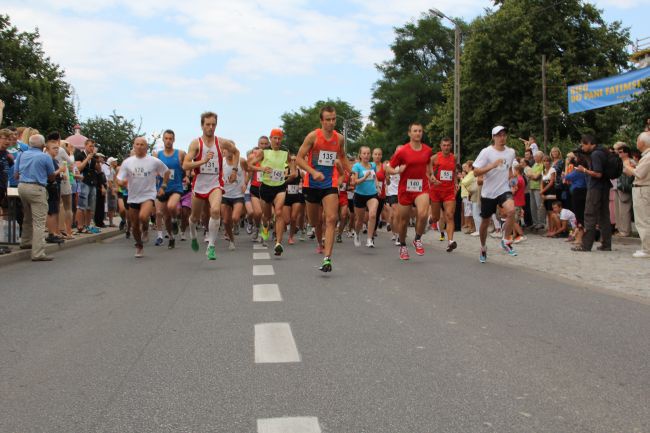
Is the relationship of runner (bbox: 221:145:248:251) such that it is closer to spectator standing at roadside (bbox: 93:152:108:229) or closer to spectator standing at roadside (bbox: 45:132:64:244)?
spectator standing at roadside (bbox: 45:132:64:244)

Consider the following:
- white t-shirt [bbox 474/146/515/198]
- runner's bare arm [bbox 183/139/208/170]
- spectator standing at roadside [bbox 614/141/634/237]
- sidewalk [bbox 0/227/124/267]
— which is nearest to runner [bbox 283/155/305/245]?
runner's bare arm [bbox 183/139/208/170]

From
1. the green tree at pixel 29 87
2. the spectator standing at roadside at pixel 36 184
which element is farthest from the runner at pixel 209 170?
the green tree at pixel 29 87

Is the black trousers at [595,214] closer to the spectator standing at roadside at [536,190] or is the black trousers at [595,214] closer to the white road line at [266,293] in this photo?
the spectator standing at roadside at [536,190]

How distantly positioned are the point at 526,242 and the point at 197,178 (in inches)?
284

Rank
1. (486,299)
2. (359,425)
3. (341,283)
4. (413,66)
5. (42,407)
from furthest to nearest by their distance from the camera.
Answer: (413,66) < (341,283) < (486,299) < (42,407) < (359,425)

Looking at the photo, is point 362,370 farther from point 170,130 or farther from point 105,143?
point 105,143

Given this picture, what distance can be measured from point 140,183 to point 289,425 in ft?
32.5

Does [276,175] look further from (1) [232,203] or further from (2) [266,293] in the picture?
(2) [266,293]

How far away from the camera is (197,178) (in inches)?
466

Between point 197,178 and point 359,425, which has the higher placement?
point 197,178

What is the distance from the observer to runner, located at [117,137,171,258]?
12812mm

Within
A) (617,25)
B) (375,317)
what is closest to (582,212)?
(375,317)

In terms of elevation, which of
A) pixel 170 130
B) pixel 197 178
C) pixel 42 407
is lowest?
pixel 42 407

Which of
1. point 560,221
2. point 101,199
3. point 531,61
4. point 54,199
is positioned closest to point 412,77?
point 531,61
